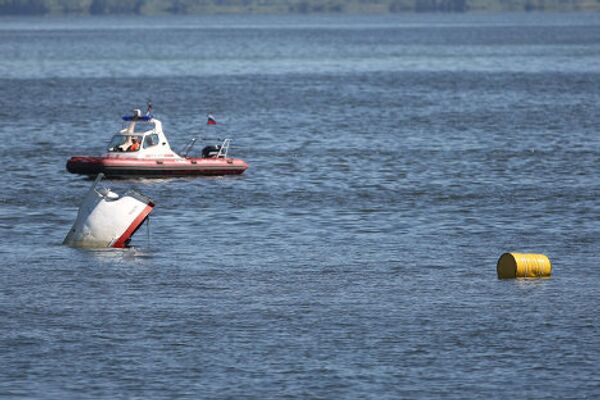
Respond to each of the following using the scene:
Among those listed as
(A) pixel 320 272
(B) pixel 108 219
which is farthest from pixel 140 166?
(A) pixel 320 272

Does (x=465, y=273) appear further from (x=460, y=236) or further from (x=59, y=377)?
(x=59, y=377)

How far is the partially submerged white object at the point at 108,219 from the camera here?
40.8m

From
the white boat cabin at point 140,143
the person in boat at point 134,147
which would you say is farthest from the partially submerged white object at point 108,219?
the person in boat at point 134,147

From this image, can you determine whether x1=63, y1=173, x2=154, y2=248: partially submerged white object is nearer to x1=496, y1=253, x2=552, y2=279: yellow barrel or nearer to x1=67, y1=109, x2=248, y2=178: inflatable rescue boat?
x1=496, y1=253, x2=552, y2=279: yellow barrel

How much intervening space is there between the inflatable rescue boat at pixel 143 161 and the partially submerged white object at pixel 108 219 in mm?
15506

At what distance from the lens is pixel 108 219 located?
4078cm

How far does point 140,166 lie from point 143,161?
282 mm

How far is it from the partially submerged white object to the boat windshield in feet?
54.7

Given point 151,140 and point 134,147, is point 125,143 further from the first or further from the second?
point 151,140

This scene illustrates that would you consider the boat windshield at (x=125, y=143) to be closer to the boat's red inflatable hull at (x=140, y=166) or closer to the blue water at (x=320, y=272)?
the boat's red inflatable hull at (x=140, y=166)

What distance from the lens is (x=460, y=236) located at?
144 ft

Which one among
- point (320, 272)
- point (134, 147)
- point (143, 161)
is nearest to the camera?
point (320, 272)

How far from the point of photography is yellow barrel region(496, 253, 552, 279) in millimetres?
36750

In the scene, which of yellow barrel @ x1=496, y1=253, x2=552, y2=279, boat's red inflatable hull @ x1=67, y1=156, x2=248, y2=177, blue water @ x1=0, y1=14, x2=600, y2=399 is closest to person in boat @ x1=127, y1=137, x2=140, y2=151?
boat's red inflatable hull @ x1=67, y1=156, x2=248, y2=177
